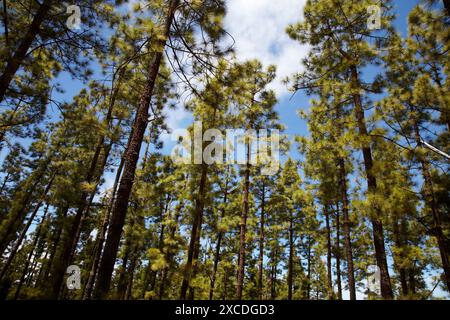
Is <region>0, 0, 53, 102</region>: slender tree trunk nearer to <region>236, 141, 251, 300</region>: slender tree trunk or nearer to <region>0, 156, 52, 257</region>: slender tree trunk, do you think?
<region>236, 141, 251, 300</region>: slender tree trunk

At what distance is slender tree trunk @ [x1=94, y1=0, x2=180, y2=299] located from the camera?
→ 436cm

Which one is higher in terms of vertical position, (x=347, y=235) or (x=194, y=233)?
(x=347, y=235)

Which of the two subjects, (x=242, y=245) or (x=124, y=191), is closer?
(x=124, y=191)

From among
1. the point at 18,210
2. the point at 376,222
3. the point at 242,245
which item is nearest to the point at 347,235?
the point at 242,245

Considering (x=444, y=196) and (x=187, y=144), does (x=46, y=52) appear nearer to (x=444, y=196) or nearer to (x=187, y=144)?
(x=187, y=144)

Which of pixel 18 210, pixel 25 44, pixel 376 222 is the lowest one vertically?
pixel 376 222

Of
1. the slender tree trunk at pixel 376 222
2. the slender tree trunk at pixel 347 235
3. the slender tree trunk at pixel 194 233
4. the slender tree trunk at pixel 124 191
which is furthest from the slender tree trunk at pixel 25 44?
the slender tree trunk at pixel 347 235

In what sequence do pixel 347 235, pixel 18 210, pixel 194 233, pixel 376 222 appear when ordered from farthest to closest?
1. pixel 18 210
2. pixel 347 235
3. pixel 194 233
4. pixel 376 222

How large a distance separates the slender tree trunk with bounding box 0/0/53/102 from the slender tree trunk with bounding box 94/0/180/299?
9.92 ft

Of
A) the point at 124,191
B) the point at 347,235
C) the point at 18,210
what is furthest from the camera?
the point at 18,210

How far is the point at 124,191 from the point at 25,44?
503 centimetres

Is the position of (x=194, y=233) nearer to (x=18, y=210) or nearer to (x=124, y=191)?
(x=124, y=191)

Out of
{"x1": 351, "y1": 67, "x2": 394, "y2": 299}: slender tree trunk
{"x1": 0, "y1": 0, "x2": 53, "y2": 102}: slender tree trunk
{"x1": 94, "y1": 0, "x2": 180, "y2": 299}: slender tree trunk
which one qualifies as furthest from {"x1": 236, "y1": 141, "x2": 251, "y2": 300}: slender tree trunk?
{"x1": 0, "y1": 0, "x2": 53, "y2": 102}: slender tree trunk

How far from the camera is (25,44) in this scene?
6668 mm
